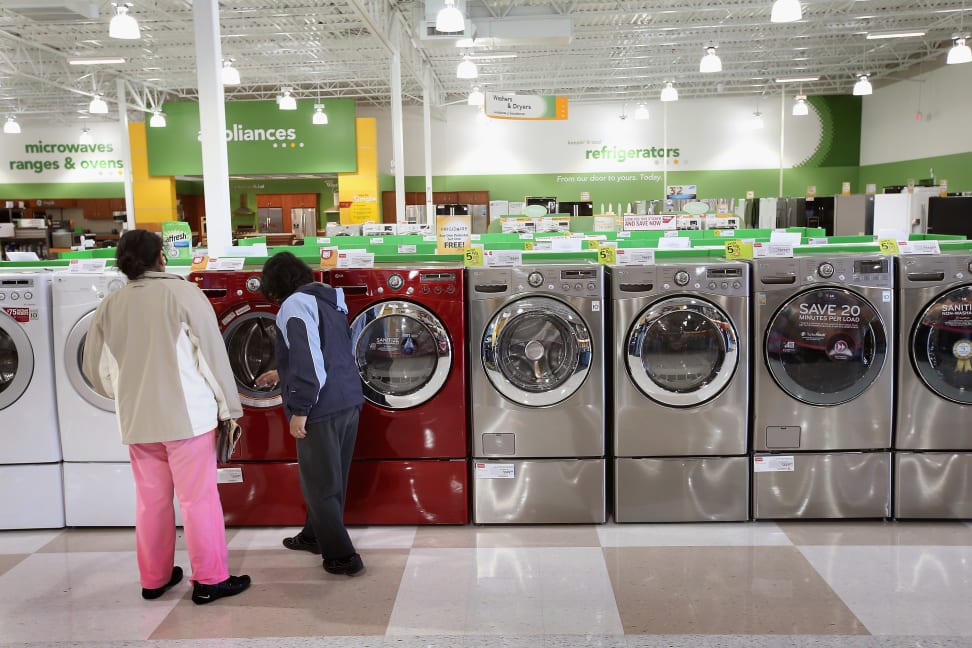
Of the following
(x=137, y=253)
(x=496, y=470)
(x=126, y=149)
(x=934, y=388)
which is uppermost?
(x=126, y=149)

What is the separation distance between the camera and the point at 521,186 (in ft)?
69.0

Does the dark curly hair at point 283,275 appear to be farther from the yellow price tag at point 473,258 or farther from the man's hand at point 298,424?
the yellow price tag at point 473,258

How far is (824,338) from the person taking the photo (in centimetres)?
390

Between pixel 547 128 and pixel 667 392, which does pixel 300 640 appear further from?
pixel 547 128

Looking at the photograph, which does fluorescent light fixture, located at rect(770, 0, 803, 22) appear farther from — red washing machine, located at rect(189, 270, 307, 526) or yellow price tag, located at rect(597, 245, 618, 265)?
red washing machine, located at rect(189, 270, 307, 526)

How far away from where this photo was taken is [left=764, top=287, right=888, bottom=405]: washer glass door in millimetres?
3895

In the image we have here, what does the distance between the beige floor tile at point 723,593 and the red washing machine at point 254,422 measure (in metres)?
1.72

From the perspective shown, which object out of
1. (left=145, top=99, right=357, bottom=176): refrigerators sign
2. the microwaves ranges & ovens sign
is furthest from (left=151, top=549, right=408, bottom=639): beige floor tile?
the microwaves ranges & ovens sign

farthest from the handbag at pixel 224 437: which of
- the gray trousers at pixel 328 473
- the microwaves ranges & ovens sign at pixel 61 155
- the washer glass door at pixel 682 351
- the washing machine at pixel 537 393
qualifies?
the microwaves ranges & ovens sign at pixel 61 155

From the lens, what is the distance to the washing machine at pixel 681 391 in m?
3.87

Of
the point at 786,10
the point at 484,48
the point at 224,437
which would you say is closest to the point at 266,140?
the point at 484,48

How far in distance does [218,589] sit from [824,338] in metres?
3.13

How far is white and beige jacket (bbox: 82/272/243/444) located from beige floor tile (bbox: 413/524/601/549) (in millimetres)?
1344

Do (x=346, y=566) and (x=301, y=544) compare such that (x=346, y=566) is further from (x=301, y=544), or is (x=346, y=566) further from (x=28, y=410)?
(x=28, y=410)
